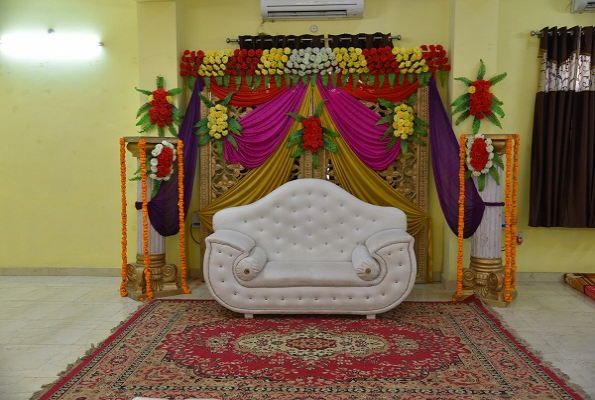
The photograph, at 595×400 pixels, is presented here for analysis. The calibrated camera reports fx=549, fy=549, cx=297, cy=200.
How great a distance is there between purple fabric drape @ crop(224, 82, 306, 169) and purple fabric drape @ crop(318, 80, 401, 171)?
0.36 m

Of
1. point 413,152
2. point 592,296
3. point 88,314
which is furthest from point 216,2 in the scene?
point 592,296

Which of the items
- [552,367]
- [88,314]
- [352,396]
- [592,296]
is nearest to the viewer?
[352,396]

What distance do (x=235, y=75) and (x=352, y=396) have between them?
365cm

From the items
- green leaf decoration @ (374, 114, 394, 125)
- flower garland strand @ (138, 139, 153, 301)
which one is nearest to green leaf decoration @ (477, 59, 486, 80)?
green leaf decoration @ (374, 114, 394, 125)

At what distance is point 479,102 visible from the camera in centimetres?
523

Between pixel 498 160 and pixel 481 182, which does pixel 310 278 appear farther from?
pixel 498 160

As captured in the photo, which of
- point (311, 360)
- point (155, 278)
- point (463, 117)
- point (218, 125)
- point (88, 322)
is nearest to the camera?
point (311, 360)

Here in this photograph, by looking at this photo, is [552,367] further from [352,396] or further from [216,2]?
[216,2]

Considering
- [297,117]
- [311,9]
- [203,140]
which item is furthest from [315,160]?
[311,9]

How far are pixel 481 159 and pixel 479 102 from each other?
0.67 m

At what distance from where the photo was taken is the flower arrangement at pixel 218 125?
18.6 feet

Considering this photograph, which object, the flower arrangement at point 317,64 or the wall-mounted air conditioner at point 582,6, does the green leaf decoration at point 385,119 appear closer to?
the flower arrangement at point 317,64

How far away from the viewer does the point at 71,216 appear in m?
6.09

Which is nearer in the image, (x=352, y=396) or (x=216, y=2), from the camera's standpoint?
(x=352, y=396)
